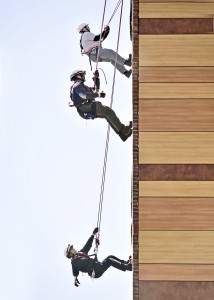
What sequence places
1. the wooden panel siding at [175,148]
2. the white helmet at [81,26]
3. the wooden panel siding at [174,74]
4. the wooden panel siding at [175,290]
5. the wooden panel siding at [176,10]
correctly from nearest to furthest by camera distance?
the wooden panel siding at [175,290] → the wooden panel siding at [175,148] → the wooden panel siding at [174,74] → the wooden panel siding at [176,10] → the white helmet at [81,26]

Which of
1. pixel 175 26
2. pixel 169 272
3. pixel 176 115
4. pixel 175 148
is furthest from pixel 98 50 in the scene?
pixel 169 272

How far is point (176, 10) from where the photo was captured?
6598 mm

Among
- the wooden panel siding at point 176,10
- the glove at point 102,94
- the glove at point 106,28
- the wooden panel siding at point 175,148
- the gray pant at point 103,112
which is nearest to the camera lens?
the wooden panel siding at point 175,148

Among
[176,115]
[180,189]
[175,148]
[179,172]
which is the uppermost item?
[176,115]

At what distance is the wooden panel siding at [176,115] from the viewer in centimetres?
641

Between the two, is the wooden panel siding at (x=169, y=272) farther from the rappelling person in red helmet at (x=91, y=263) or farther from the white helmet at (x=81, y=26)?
the white helmet at (x=81, y=26)

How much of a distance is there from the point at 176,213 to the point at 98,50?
9.37ft

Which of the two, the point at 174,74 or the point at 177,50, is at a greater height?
the point at 177,50

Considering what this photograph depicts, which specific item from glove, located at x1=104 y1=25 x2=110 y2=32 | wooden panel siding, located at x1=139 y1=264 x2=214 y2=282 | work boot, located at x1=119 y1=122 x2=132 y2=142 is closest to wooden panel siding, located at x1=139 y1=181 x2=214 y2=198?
wooden panel siding, located at x1=139 y1=264 x2=214 y2=282

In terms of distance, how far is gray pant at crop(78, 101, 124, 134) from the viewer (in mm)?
7895

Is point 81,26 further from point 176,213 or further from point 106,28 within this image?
point 176,213

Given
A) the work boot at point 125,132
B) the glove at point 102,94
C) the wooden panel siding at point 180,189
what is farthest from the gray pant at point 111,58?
the wooden panel siding at point 180,189

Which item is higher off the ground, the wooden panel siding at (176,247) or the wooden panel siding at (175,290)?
the wooden panel siding at (176,247)

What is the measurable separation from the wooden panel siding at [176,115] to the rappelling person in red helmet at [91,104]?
1419 mm
